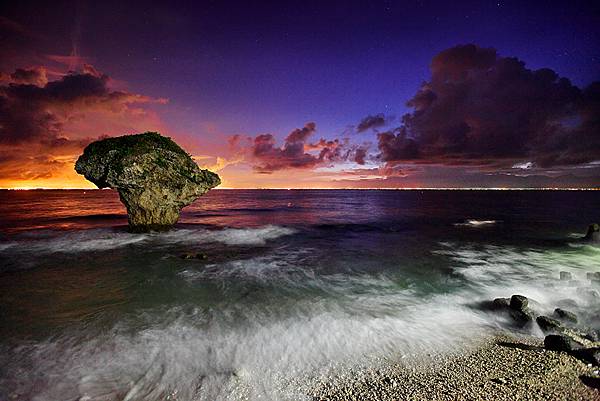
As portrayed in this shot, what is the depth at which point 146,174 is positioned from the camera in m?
17.5

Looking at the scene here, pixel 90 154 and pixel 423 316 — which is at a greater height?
pixel 90 154

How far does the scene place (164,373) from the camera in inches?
213

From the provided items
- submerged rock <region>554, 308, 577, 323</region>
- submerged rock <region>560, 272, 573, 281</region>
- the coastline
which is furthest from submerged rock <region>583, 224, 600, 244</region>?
the coastline

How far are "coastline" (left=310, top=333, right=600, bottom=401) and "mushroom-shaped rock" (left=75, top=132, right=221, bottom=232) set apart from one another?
55.2 ft

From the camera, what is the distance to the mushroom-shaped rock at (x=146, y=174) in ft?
56.5

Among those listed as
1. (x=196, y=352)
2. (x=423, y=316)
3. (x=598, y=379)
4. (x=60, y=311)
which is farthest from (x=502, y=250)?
(x=60, y=311)

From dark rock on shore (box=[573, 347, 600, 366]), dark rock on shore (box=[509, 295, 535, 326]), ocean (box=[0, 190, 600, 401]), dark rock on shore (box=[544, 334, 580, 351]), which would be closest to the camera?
ocean (box=[0, 190, 600, 401])

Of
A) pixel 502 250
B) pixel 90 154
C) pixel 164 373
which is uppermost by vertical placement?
pixel 90 154

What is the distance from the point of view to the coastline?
15.4 feet

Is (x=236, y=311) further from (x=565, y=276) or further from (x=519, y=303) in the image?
(x=565, y=276)

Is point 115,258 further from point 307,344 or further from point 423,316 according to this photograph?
point 423,316

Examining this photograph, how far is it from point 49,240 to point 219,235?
11.2 meters

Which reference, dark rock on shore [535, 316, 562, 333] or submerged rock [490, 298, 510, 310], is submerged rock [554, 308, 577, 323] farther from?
submerged rock [490, 298, 510, 310]

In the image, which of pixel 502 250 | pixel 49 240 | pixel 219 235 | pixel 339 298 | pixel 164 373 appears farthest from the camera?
pixel 219 235
